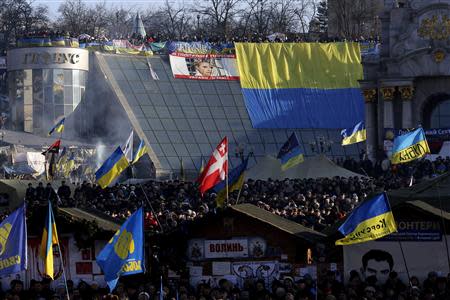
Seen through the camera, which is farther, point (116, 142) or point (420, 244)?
point (116, 142)

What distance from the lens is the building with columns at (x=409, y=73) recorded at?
58.8 metres

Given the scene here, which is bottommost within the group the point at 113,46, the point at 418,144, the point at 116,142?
the point at 418,144

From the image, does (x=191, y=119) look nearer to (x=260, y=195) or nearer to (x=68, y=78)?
(x=68, y=78)

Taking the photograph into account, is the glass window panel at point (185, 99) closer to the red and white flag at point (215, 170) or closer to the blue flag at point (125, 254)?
the red and white flag at point (215, 170)

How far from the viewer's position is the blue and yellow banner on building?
78.9 metres

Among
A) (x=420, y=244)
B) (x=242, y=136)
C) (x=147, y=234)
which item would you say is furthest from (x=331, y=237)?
(x=242, y=136)

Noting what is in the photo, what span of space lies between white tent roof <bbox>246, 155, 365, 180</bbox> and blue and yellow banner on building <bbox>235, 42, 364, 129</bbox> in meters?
24.3

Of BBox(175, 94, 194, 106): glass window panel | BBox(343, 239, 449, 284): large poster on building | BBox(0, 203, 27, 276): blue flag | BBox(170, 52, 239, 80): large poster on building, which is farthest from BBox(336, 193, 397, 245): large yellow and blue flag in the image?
BBox(170, 52, 239, 80): large poster on building

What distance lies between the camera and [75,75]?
80.9 m

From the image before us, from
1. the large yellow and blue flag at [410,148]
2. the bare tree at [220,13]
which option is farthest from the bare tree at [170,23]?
the large yellow and blue flag at [410,148]

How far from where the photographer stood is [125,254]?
27.9m

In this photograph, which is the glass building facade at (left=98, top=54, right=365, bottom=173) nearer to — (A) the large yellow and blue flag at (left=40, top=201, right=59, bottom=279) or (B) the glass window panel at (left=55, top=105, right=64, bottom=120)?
(B) the glass window panel at (left=55, top=105, right=64, bottom=120)

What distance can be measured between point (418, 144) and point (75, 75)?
44.3 metres

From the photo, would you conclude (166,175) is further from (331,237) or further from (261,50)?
(331,237)
